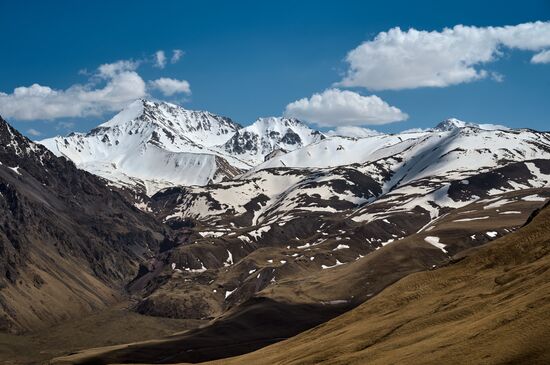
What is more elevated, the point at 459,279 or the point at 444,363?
the point at 459,279

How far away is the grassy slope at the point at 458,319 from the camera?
68000mm

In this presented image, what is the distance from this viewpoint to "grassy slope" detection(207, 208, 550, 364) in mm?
68000

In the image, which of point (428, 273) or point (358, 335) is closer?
point (358, 335)

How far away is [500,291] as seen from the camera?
98.1 metres

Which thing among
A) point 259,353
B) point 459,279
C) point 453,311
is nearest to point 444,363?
point 453,311

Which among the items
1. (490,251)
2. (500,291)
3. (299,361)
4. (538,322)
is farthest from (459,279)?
(538,322)

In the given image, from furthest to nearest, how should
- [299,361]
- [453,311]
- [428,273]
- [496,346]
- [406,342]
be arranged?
1. [428,273]
2. [299,361]
3. [453,311]
4. [406,342]
5. [496,346]

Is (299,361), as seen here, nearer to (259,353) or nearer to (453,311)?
(453,311)

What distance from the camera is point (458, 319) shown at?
299 feet

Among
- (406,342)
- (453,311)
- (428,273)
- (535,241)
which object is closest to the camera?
(406,342)

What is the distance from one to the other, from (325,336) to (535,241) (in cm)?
3685

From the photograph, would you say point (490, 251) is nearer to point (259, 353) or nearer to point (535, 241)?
point (535, 241)

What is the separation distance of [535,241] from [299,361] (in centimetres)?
4424

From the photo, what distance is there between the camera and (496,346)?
66.2m
